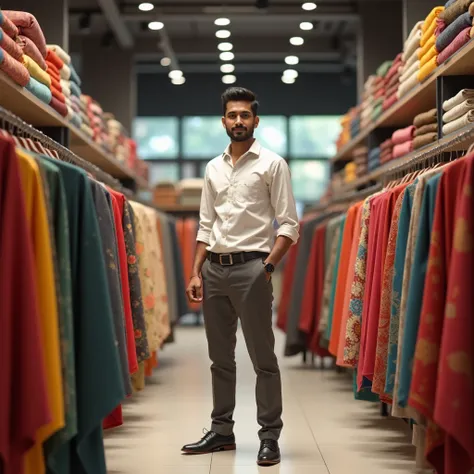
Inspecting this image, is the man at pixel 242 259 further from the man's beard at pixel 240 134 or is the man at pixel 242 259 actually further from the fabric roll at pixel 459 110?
the fabric roll at pixel 459 110

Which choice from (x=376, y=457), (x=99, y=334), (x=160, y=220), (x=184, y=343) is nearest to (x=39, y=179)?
(x=99, y=334)

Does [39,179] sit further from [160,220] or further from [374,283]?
[160,220]

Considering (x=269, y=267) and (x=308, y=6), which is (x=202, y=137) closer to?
(x=308, y=6)

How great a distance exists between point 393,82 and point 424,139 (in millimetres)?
1231

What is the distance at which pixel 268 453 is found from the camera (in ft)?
12.7

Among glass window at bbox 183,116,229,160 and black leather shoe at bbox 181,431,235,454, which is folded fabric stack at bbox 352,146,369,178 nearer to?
black leather shoe at bbox 181,431,235,454

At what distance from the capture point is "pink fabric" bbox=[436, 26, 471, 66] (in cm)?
441

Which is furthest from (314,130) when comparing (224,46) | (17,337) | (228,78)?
(17,337)

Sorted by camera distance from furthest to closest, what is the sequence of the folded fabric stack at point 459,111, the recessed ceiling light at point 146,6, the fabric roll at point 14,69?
1. the recessed ceiling light at point 146,6
2. the folded fabric stack at point 459,111
3. the fabric roll at point 14,69

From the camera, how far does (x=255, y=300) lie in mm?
3957

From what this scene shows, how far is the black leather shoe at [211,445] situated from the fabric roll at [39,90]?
2.16m

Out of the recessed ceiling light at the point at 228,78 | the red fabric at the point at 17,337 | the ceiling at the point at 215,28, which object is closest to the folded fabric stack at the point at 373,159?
the ceiling at the point at 215,28

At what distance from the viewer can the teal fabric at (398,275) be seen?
3.37 m

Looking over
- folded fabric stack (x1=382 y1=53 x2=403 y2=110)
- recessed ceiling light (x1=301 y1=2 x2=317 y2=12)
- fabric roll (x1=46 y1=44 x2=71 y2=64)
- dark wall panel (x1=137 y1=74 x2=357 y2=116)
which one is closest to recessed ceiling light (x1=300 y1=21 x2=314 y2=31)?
recessed ceiling light (x1=301 y1=2 x2=317 y2=12)
